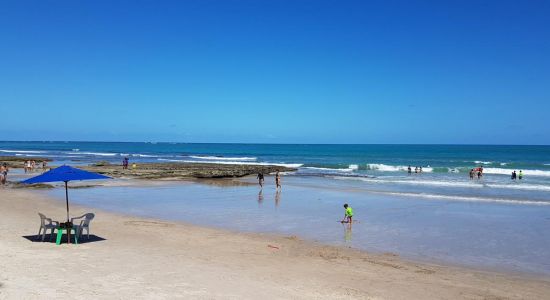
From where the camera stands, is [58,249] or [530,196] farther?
[530,196]

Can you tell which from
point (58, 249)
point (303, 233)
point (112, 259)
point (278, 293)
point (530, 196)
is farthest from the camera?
point (530, 196)

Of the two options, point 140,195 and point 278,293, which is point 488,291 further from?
point 140,195

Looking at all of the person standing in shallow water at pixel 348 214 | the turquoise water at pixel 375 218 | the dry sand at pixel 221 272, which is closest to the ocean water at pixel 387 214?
the turquoise water at pixel 375 218

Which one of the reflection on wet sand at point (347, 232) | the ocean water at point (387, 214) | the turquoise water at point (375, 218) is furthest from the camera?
the reflection on wet sand at point (347, 232)

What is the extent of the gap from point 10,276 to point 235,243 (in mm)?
6253

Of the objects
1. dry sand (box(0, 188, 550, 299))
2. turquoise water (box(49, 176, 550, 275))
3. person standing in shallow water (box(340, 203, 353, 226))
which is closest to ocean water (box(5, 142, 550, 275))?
turquoise water (box(49, 176, 550, 275))

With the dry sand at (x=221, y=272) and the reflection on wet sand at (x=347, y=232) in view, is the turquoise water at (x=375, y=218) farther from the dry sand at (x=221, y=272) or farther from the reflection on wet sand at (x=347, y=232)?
the dry sand at (x=221, y=272)

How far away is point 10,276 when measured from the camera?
30.2 feet

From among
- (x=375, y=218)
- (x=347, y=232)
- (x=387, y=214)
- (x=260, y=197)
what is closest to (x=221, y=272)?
(x=347, y=232)

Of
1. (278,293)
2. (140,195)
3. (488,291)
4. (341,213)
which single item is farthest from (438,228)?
(140,195)

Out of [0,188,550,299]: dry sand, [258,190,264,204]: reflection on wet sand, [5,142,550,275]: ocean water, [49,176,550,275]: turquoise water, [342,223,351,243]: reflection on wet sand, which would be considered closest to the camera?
[0,188,550,299]: dry sand

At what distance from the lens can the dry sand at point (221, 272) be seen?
8984 mm

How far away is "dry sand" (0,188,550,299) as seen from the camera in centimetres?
898

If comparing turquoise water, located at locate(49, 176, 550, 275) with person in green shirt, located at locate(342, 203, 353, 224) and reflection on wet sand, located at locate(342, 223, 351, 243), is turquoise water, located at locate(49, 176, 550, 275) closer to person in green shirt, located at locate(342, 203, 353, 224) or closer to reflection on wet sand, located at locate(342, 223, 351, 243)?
reflection on wet sand, located at locate(342, 223, 351, 243)
